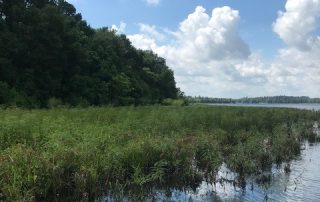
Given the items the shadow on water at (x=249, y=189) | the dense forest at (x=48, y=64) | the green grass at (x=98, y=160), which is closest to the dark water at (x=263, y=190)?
the shadow on water at (x=249, y=189)

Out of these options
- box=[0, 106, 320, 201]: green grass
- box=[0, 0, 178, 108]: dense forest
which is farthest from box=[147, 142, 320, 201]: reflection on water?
box=[0, 0, 178, 108]: dense forest

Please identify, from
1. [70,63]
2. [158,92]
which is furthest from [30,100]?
[158,92]

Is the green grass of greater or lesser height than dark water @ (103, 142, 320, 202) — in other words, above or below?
above

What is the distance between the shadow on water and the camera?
11820mm

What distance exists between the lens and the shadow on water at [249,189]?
38.8 ft

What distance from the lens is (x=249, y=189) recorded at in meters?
13.4

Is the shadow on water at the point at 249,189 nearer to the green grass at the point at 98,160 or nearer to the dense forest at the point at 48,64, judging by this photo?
the green grass at the point at 98,160

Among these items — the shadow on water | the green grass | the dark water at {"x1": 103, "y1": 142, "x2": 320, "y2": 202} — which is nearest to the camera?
the green grass

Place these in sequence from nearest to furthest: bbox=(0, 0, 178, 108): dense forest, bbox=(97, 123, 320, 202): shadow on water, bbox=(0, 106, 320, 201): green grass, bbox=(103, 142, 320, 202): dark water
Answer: bbox=(0, 106, 320, 201): green grass
bbox=(97, 123, 320, 202): shadow on water
bbox=(103, 142, 320, 202): dark water
bbox=(0, 0, 178, 108): dense forest

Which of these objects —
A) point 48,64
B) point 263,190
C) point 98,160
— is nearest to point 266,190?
point 263,190

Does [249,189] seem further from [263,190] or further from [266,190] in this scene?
[266,190]

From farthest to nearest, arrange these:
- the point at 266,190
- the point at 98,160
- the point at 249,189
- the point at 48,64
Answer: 1. the point at 48,64
2. the point at 249,189
3. the point at 266,190
4. the point at 98,160

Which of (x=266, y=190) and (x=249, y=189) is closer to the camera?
(x=266, y=190)

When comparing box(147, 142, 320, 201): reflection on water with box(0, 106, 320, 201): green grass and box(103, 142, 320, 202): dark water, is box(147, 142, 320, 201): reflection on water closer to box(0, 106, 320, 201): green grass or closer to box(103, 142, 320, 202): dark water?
box(103, 142, 320, 202): dark water
